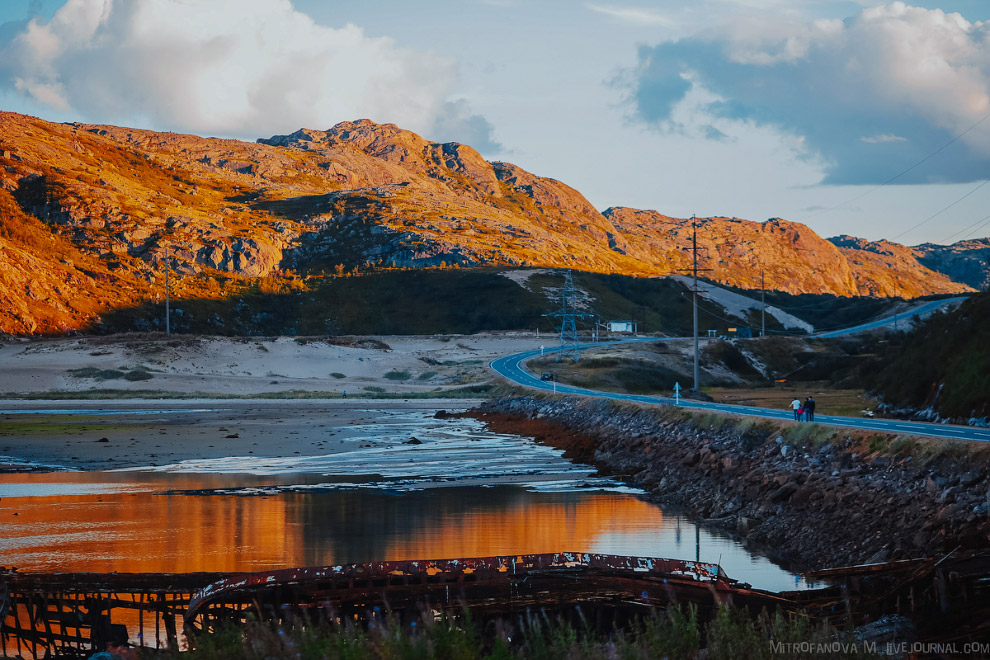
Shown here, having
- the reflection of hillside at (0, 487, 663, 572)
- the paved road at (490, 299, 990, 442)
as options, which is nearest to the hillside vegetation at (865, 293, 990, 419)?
the paved road at (490, 299, 990, 442)

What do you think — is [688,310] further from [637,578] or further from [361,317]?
[637,578]

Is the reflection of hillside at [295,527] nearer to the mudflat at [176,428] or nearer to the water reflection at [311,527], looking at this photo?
the water reflection at [311,527]

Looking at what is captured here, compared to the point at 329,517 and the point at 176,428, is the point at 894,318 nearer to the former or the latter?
the point at 176,428

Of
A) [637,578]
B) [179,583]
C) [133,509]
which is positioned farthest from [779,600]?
[133,509]

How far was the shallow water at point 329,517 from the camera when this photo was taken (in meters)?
19.0

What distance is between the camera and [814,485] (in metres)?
22.1

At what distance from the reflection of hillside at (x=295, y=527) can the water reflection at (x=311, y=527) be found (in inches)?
1.2

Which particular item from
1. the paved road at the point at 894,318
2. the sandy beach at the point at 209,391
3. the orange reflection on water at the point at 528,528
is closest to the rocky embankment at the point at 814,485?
Result: the orange reflection on water at the point at 528,528

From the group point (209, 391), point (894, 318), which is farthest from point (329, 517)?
point (894, 318)

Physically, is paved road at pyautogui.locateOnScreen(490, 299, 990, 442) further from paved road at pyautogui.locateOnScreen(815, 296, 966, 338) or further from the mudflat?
paved road at pyautogui.locateOnScreen(815, 296, 966, 338)

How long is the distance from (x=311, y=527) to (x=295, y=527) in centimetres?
41

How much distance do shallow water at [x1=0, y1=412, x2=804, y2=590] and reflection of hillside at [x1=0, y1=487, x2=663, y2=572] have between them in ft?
0.15

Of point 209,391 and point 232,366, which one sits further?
point 232,366

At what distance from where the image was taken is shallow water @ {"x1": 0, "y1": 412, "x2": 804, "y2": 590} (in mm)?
18953
